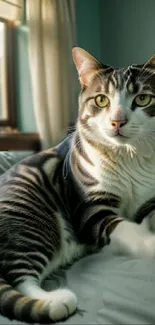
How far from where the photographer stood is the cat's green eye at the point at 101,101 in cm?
105

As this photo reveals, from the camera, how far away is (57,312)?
64cm

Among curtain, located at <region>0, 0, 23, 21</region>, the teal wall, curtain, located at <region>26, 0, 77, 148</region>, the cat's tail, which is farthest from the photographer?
the teal wall

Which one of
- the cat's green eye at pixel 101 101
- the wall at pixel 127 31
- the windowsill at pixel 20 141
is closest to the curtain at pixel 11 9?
the windowsill at pixel 20 141

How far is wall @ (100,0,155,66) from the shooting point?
119 inches

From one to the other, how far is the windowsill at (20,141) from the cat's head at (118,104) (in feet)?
4.82

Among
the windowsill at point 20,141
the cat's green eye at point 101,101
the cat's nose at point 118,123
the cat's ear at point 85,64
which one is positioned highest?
the cat's ear at point 85,64

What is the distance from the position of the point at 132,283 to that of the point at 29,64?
2185 mm

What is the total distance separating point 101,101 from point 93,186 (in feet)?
0.82

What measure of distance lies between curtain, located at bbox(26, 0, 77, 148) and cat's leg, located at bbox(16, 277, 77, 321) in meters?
1.88

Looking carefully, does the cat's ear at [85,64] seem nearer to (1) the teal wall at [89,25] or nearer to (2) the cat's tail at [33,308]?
(2) the cat's tail at [33,308]

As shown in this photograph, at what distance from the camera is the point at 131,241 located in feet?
3.01

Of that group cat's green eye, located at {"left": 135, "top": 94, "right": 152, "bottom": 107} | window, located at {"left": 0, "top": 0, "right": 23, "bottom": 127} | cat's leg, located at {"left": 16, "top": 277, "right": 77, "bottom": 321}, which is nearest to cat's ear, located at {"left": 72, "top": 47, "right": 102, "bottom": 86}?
cat's green eye, located at {"left": 135, "top": 94, "right": 152, "bottom": 107}

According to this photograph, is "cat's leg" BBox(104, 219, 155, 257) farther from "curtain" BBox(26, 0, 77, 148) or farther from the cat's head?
"curtain" BBox(26, 0, 77, 148)

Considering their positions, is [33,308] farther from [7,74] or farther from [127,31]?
[127,31]
